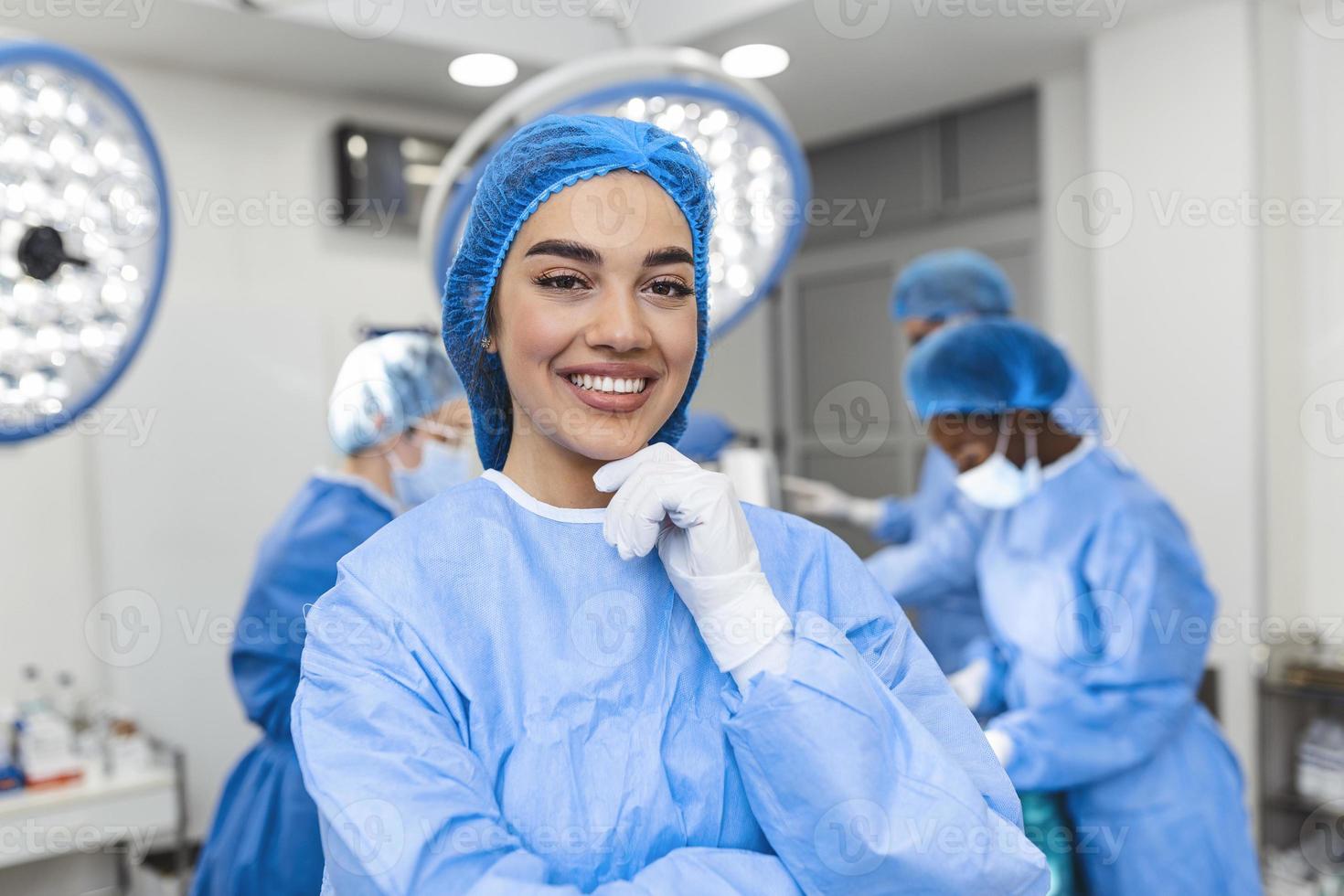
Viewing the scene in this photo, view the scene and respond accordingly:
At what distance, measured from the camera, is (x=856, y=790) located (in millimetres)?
932

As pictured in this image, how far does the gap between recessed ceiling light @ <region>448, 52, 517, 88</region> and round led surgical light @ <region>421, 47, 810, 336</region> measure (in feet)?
6.06

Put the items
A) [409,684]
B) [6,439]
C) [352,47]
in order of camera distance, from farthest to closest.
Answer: [352,47], [6,439], [409,684]

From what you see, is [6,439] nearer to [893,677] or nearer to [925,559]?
[893,677]

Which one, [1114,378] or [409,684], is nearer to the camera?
[409,684]

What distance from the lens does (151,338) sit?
3527 millimetres

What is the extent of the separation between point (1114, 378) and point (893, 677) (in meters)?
3.02

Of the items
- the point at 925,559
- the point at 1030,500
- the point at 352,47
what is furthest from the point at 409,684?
the point at 352,47
